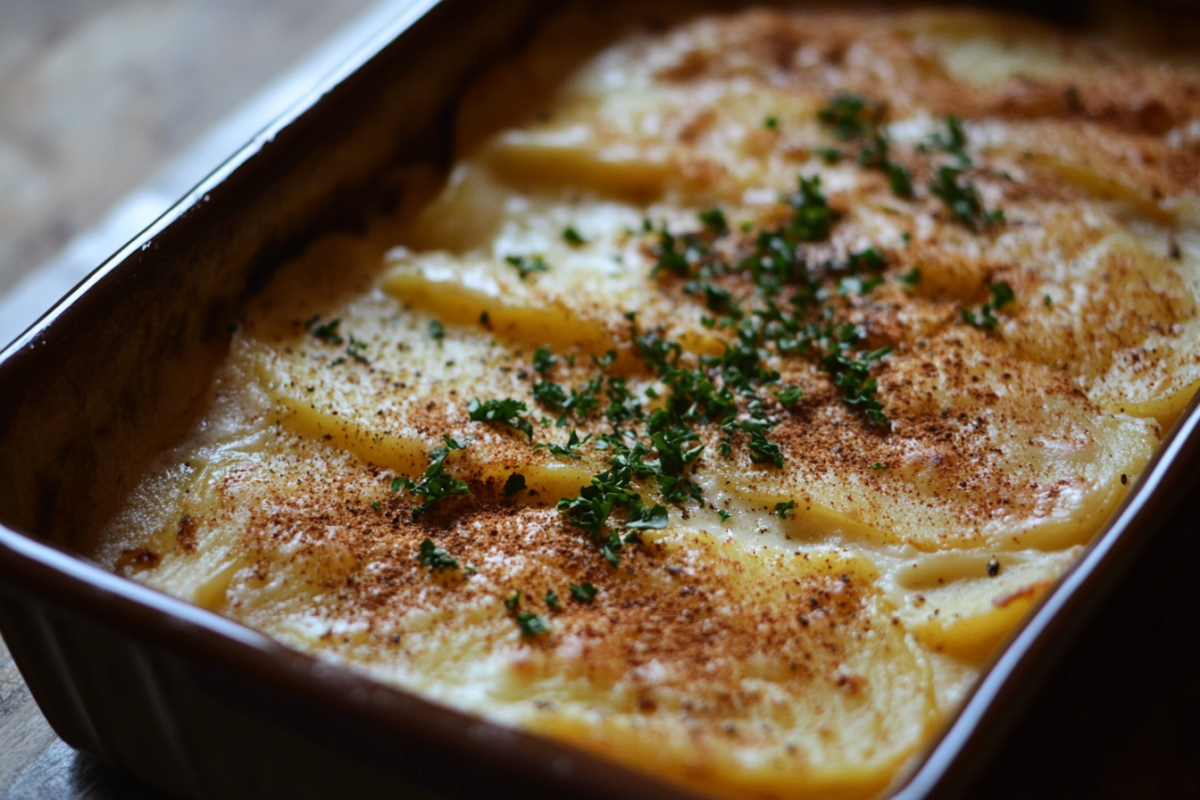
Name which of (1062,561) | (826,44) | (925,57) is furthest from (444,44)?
(1062,561)

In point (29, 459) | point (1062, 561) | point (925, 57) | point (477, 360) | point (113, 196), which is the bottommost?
point (1062, 561)

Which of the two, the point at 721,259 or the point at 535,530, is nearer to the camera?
the point at 535,530

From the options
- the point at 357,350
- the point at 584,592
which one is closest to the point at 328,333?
the point at 357,350

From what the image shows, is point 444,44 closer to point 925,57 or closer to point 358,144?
point 358,144

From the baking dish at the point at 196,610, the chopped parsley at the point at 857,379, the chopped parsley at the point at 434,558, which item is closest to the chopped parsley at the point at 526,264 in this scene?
the baking dish at the point at 196,610

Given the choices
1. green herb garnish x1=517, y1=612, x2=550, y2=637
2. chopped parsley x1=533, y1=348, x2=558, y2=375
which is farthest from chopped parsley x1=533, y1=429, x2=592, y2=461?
green herb garnish x1=517, y1=612, x2=550, y2=637

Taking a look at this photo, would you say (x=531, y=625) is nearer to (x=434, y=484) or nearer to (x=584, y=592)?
(x=584, y=592)

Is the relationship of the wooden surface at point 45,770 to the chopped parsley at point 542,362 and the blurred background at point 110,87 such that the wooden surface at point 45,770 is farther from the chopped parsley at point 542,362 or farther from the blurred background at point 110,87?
the blurred background at point 110,87
